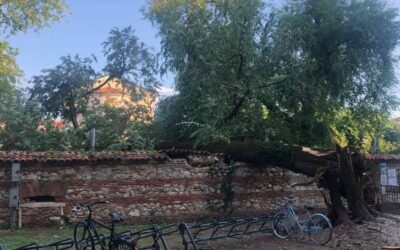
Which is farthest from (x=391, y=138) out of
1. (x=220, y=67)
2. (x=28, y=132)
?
(x=28, y=132)

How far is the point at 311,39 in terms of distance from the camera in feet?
51.4

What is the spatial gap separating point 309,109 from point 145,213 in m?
7.60

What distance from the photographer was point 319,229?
9625 millimetres

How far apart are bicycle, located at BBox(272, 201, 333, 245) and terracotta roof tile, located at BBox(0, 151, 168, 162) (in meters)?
4.49

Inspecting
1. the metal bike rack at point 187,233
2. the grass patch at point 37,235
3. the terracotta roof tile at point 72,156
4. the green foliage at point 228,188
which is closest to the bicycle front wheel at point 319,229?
the metal bike rack at point 187,233

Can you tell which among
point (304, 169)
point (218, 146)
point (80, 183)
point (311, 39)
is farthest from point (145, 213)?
point (311, 39)

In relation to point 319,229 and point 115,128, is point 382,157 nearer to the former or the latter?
point 319,229

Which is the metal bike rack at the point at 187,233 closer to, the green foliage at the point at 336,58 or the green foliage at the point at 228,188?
the green foliage at the point at 228,188

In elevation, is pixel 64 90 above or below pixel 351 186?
above

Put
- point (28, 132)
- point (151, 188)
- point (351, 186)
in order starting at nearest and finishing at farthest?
1. point (351, 186)
2. point (151, 188)
3. point (28, 132)

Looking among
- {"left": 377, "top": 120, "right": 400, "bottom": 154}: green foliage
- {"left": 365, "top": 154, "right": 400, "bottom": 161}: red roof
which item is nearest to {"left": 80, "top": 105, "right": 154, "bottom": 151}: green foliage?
{"left": 365, "top": 154, "right": 400, "bottom": 161}: red roof

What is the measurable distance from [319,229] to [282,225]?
3.19 feet

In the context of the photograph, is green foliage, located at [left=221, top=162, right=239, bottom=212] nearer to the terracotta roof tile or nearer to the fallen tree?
the fallen tree

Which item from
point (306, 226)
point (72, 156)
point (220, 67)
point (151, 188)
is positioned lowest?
point (306, 226)
